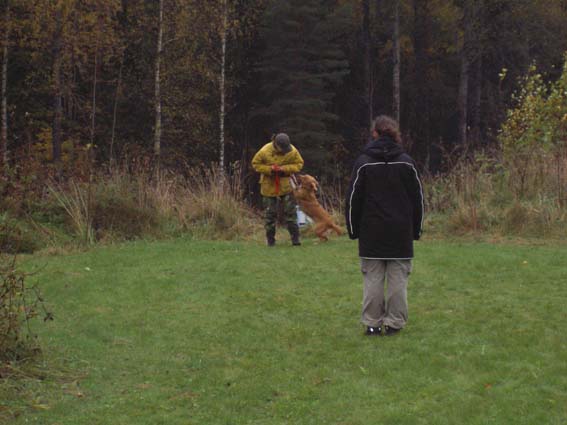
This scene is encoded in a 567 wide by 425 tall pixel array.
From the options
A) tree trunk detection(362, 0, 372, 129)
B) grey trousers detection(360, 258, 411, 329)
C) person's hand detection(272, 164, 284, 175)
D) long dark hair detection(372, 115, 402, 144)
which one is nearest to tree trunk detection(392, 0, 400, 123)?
tree trunk detection(362, 0, 372, 129)

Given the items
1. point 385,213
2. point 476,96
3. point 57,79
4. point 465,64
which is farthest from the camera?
point 476,96

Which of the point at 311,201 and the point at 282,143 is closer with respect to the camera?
the point at 282,143

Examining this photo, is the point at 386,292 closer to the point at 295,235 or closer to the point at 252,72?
the point at 295,235

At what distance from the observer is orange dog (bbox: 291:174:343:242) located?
12.9 m

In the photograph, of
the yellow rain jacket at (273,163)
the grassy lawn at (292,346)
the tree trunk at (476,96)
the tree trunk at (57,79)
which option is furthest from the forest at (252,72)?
the grassy lawn at (292,346)

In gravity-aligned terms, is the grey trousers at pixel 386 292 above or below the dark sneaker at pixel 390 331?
above

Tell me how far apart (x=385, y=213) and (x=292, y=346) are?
54.1 inches

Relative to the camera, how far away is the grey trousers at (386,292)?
24.0 feet

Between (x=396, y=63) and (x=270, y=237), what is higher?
(x=396, y=63)

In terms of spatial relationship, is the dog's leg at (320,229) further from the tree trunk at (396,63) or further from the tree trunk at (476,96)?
the tree trunk at (476,96)

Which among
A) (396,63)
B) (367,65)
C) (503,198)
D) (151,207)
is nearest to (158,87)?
(396,63)

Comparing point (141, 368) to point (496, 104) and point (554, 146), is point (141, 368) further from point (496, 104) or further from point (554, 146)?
point (496, 104)

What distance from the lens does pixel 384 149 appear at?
23.8 ft

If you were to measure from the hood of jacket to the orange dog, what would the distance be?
561 centimetres
